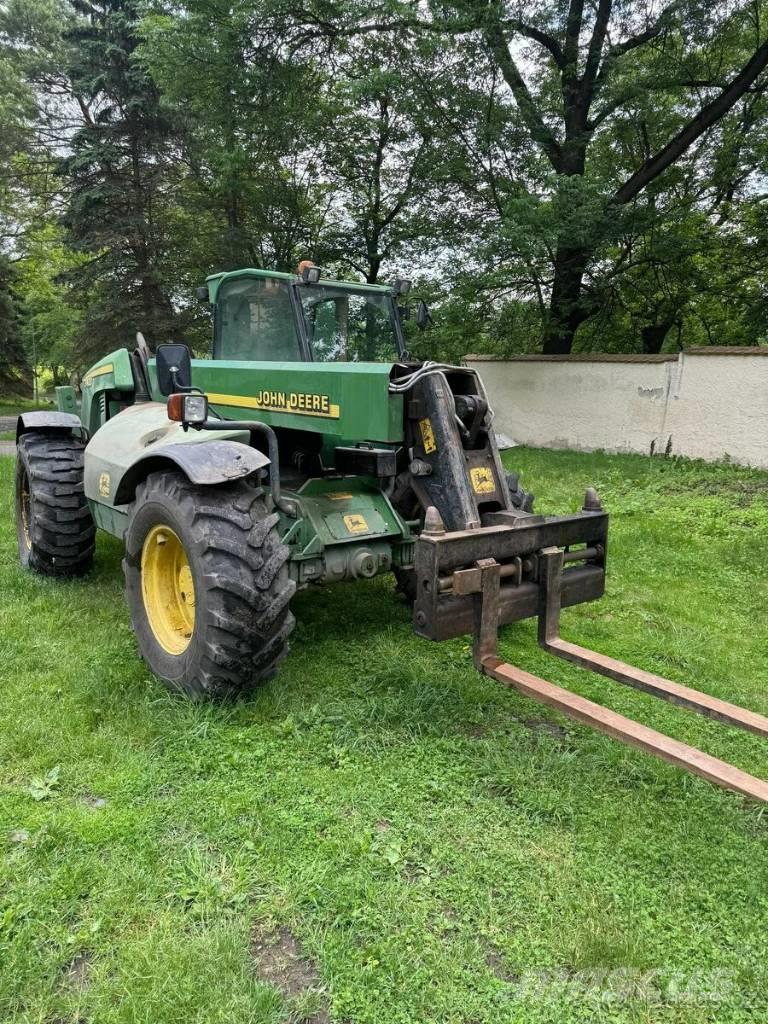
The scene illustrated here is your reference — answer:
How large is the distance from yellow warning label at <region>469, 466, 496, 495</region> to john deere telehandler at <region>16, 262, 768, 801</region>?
1cm

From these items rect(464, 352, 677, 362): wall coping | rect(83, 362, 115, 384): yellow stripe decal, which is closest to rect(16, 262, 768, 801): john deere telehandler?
rect(83, 362, 115, 384): yellow stripe decal

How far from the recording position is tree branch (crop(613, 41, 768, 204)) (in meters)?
12.4

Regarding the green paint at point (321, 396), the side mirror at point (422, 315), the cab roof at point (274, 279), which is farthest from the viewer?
the side mirror at point (422, 315)

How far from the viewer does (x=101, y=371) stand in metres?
5.71

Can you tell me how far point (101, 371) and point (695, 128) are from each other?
40.3 feet

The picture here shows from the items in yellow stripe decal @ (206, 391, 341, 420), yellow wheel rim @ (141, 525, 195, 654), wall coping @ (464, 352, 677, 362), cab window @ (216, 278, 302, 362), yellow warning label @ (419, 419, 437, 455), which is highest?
wall coping @ (464, 352, 677, 362)

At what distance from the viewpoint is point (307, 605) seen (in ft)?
15.7

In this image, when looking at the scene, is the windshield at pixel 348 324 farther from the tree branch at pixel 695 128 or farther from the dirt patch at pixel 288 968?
the tree branch at pixel 695 128

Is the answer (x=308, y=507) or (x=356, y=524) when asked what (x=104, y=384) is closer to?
(x=308, y=507)

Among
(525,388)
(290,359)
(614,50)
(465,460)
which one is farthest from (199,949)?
(614,50)

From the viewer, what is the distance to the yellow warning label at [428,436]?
3457 millimetres

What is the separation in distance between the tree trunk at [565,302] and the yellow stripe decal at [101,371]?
377 inches

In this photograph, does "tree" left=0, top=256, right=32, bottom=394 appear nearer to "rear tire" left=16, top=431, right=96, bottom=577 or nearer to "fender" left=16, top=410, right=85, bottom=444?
"fender" left=16, top=410, right=85, bottom=444

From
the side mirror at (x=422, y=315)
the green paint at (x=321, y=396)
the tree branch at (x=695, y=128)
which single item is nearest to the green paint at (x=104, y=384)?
the green paint at (x=321, y=396)
